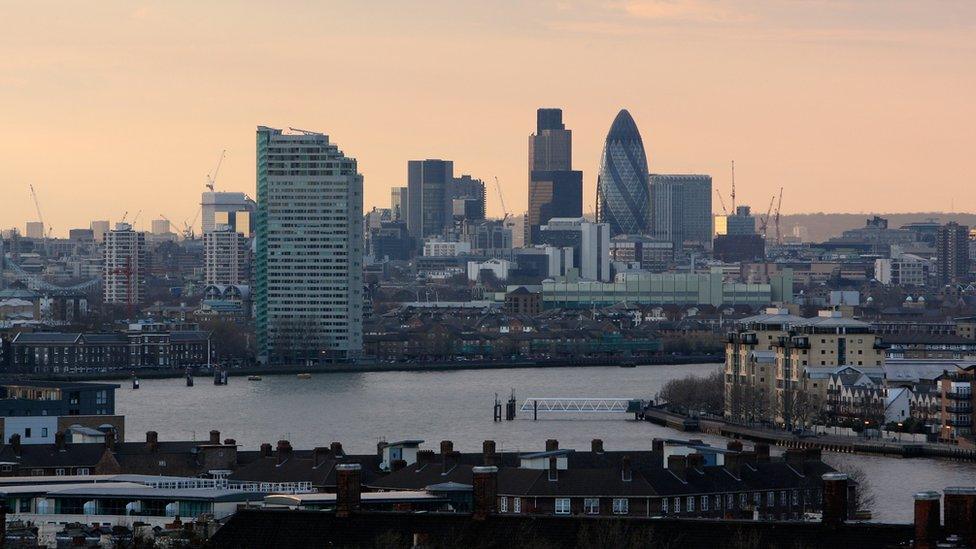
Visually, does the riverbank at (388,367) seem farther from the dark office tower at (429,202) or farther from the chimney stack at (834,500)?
the dark office tower at (429,202)

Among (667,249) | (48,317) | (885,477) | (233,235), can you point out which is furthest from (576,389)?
(667,249)

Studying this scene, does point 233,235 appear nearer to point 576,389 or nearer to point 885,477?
point 576,389

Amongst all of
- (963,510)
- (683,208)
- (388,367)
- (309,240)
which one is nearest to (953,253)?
(683,208)

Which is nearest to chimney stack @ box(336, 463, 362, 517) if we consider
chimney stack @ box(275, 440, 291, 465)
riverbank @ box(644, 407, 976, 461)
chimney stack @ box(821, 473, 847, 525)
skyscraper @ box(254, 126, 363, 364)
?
chimney stack @ box(821, 473, 847, 525)

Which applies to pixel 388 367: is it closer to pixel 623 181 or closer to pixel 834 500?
pixel 834 500

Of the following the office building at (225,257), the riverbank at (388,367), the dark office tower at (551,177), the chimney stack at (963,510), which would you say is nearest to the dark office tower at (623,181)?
the dark office tower at (551,177)
